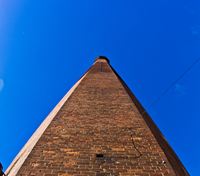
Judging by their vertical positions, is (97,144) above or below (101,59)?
below

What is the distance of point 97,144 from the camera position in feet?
15.7

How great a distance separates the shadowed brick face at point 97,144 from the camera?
418 cm

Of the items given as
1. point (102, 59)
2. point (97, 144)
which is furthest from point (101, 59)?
point (97, 144)

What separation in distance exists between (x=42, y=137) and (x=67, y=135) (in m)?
0.47

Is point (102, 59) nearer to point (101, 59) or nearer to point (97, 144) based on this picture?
point (101, 59)

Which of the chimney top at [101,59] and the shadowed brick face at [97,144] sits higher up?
the chimney top at [101,59]

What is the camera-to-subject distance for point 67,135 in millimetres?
5094

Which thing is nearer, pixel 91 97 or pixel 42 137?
pixel 42 137

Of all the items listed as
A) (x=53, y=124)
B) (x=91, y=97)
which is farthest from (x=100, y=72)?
(x=53, y=124)

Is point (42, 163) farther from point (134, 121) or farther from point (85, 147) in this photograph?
point (134, 121)

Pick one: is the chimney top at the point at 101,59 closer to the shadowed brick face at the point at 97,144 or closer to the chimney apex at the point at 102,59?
the chimney apex at the point at 102,59

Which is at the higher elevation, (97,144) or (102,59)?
(102,59)

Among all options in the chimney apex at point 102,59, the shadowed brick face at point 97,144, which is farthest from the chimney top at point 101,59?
the shadowed brick face at point 97,144

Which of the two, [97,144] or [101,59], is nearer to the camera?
[97,144]
